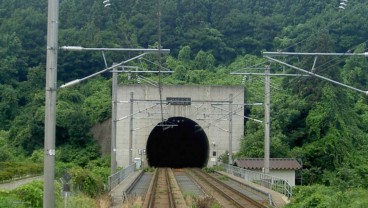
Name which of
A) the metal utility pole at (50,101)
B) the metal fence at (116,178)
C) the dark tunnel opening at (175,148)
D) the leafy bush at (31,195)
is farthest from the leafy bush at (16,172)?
the dark tunnel opening at (175,148)

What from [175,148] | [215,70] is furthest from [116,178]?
[215,70]

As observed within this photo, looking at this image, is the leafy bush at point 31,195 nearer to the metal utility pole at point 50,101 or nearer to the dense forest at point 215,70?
Result: the dense forest at point 215,70

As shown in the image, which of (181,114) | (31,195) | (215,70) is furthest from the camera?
(215,70)

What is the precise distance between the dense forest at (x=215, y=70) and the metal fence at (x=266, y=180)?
2.14 metres

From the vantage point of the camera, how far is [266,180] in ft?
97.1

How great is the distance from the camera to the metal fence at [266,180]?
24.9 m

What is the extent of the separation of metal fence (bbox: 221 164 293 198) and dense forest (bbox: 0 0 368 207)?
214 centimetres

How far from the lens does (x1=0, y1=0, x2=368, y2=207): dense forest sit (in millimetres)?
44250

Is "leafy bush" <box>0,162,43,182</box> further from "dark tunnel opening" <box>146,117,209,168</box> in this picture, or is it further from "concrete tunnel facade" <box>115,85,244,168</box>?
"dark tunnel opening" <box>146,117,209,168</box>

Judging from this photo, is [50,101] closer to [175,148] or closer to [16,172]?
A: [16,172]

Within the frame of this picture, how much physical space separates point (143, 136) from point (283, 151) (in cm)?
1291

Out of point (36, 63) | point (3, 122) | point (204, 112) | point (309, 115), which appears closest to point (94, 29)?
point (36, 63)

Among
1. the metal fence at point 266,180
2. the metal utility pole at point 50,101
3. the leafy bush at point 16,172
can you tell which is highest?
the metal utility pole at point 50,101

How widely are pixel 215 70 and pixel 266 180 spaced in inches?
1826
